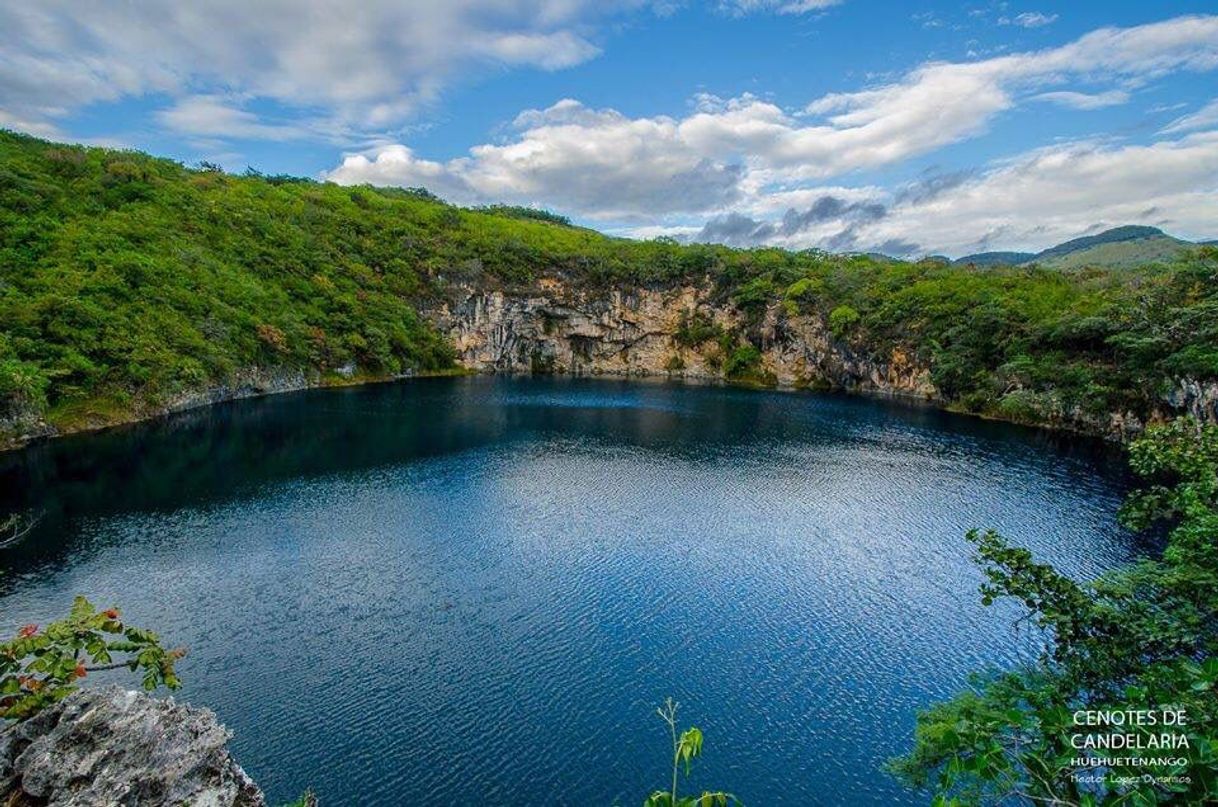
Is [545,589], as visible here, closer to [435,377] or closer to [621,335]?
[435,377]

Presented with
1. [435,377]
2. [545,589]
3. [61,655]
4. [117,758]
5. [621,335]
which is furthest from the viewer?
[621,335]

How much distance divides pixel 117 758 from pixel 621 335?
94465 millimetres

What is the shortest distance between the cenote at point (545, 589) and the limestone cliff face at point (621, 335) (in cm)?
4487

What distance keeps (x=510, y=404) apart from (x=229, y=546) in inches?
1592

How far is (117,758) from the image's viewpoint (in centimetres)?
876

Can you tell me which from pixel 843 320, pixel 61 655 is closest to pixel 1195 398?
pixel 843 320

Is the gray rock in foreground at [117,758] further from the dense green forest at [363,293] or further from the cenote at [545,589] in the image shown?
the dense green forest at [363,293]

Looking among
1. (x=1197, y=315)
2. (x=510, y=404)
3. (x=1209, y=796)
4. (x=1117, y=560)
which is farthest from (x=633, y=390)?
(x=1209, y=796)

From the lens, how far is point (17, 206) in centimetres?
5359

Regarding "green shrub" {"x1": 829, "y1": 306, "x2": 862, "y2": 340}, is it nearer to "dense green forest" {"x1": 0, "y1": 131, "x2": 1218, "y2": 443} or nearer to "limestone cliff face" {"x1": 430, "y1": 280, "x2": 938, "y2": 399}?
"dense green forest" {"x1": 0, "y1": 131, "x2": 1218, "y2": 443}

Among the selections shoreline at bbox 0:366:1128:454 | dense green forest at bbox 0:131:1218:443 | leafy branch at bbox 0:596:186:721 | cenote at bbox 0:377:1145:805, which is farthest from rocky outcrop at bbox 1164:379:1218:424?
leafy branch at bbox 0:596:186:721

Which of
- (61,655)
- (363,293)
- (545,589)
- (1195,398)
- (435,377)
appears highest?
(363,293)

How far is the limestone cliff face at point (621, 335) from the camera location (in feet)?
299

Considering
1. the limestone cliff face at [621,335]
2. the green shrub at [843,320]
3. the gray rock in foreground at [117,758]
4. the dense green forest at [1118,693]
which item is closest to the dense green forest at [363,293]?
the green shrub at [843,320]
